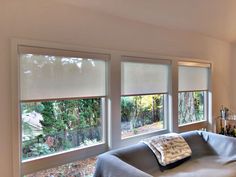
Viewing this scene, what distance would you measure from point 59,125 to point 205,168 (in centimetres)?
178

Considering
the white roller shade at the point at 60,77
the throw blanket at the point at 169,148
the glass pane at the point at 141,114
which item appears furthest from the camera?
the glass pane at the point at 141,114

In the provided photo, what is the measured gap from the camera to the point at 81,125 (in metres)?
2.55

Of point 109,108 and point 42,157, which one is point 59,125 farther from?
point 109,108

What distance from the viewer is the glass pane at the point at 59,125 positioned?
215 centimetres

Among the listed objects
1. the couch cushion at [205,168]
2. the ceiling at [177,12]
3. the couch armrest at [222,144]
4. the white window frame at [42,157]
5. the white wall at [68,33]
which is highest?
the ceiling at [177,12]

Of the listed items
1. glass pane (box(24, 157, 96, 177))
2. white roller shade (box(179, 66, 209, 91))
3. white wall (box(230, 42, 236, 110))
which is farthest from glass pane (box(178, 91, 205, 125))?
glass pane (box(24, 157, 96, 177))

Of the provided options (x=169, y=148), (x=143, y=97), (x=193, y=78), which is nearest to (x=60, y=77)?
(x=143, y=97)

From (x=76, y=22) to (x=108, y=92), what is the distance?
0.88 m

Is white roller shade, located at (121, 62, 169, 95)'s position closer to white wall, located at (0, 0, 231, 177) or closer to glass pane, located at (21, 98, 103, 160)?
white wall, located at (0, 0, 231, 177)

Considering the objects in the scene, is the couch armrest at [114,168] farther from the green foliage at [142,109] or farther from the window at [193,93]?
the window at [193,93]

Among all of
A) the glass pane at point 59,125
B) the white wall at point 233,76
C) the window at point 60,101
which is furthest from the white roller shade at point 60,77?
the white wall at point 233,76

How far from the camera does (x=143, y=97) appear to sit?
3.18 metres

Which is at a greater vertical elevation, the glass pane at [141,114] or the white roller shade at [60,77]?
the white roller shade at [60,77]

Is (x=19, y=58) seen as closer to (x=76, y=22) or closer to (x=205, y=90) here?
(x=76, y=22)
